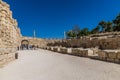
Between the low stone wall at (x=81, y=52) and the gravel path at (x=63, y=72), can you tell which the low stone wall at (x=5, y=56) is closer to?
the gravel path at (x=63, y=72)

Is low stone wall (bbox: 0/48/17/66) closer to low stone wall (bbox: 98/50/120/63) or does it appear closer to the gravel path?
the gravel path

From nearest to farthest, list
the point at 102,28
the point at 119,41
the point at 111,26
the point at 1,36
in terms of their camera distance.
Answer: the point at 1,36 < the point at 119,41 < the point at 111,26 < the point at 102,28

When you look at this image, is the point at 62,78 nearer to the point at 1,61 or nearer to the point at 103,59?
the point at 1,61

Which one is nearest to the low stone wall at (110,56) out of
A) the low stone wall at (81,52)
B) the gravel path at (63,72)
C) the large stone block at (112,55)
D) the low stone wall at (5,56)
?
the large stone block at (112,55)

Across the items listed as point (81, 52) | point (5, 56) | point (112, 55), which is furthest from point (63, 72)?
point (81, 52)

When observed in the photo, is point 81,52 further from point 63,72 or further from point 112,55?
point 63,72

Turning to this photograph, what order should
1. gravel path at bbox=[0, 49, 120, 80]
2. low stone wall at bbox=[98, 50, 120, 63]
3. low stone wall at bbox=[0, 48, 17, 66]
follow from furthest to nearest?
low stone wall at bbox=[98, 50, 120, 63], low stone wall at bbox=[0, 48, 17, 66], gravel path at bbox=[0, 49, 120, 80]

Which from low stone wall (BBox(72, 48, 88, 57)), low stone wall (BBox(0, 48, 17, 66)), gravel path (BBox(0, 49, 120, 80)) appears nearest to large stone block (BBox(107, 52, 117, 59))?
gravel path (BBox(0, 49, 120, 80))

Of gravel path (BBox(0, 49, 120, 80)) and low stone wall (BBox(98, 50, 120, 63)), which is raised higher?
low stone wall (BBox(98, 50, 120, 63))

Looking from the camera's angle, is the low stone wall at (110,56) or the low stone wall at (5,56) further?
the low stone wall at (110,56)

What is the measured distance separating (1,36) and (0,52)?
41.1 inches

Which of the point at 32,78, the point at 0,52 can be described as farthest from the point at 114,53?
the point at 0,52

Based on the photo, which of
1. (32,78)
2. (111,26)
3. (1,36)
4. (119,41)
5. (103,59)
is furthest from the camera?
(111,26)

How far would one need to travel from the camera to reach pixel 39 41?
4975 centimetres
